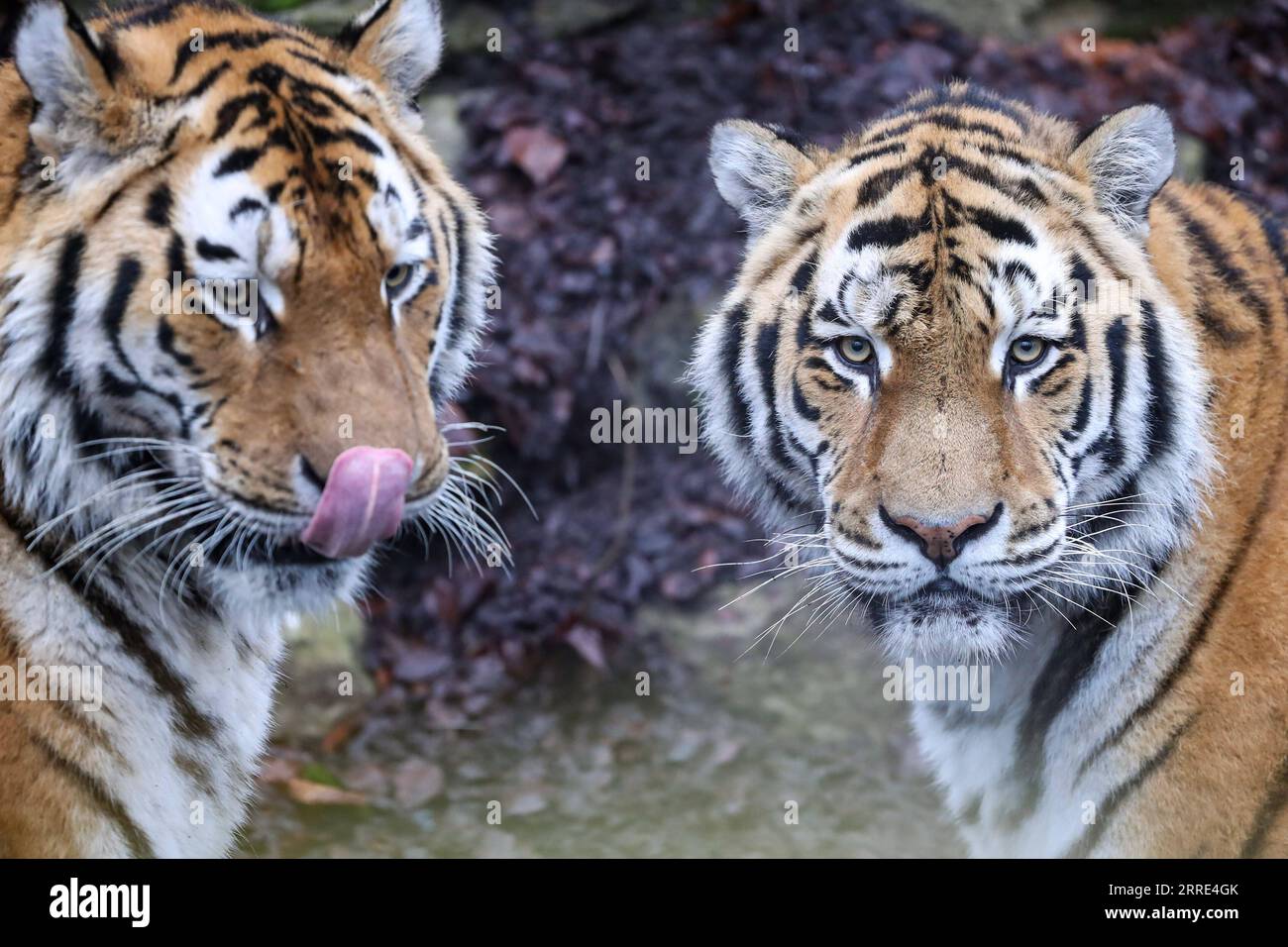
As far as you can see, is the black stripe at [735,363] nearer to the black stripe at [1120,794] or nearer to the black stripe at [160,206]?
the black stripe at [1120,794]

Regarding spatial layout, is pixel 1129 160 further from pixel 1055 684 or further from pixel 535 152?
pixel 535 152

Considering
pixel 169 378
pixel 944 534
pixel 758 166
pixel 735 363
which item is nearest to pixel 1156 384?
pixel 944 534

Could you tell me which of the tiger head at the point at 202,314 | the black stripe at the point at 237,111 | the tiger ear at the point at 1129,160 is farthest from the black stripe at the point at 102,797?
the tiger ear at the point at 1129,160

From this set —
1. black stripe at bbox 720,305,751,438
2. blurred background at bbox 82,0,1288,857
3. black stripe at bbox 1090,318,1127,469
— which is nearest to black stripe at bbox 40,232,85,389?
black stripe at bbox 720,305,751,438

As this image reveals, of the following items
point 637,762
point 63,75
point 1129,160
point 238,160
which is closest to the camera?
point 63,75

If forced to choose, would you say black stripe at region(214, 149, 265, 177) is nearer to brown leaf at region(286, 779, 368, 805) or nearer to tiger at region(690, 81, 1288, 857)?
tiger at region(690, 81, 1288, 857)

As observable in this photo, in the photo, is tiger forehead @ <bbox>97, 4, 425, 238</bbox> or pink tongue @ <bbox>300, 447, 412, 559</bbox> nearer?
pink tongue @ <bbox>300, 447, 412, 559</bbox>

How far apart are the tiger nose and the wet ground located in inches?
94.5

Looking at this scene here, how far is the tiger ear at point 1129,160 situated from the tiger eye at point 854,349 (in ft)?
2.10

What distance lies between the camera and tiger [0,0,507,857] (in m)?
2.73

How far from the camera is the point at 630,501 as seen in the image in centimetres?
685

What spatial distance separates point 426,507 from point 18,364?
0.83 m

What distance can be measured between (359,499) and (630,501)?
4.20 metres
